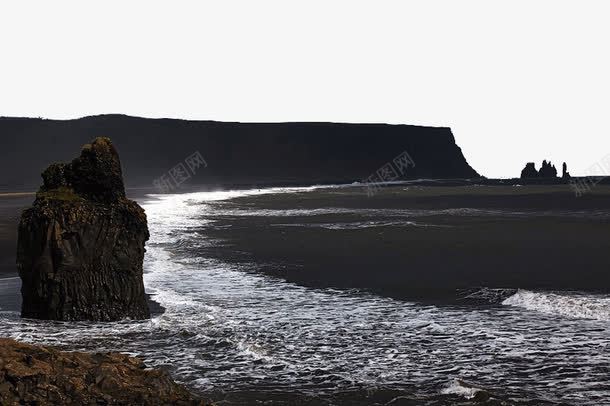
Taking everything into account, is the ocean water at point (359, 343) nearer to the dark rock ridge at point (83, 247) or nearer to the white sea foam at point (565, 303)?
the white sea foam at point (565, 303)

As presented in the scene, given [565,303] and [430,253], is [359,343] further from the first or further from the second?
[430,253]

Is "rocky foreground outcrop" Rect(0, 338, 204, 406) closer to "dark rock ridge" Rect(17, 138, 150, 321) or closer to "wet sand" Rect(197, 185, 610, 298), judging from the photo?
"dark rock ridge" Rect(17, 138, 150, 321)

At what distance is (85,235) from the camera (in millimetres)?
16266

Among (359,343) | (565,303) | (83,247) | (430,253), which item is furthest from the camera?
(430,253)

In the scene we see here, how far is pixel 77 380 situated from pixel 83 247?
8138 mm

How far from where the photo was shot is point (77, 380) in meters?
8.47

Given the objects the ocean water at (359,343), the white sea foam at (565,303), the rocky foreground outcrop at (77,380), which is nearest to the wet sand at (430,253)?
the white sea foam at (565,303)

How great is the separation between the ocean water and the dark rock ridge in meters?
0.59

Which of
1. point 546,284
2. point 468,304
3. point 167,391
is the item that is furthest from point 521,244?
point 167,391

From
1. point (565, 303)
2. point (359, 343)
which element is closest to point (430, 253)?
point (565, 303)

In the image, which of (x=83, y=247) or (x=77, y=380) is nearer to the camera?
(x=77, y=380)

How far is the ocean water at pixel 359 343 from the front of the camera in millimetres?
11125

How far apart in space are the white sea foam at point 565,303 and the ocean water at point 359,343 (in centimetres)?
5

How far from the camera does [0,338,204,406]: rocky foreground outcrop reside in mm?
8070
